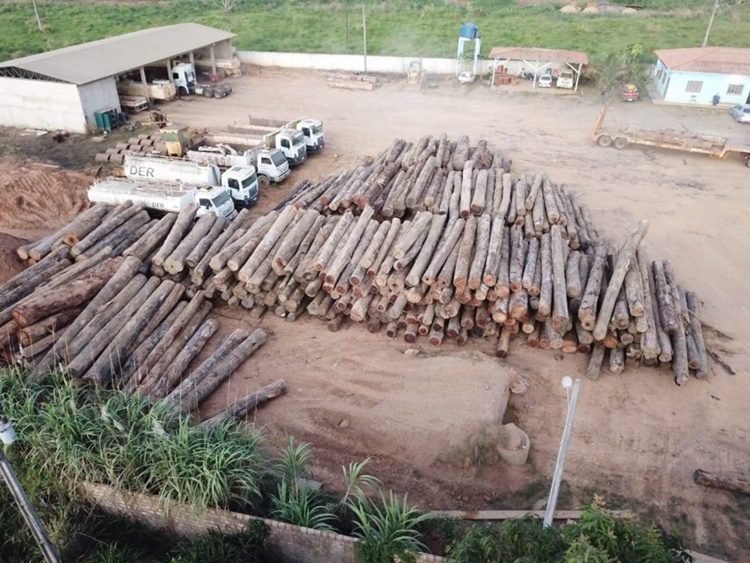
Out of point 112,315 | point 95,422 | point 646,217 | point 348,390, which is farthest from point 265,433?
point 646,217

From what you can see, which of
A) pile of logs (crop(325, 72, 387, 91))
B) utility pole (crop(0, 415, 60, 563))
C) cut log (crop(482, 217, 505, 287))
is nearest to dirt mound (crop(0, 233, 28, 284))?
utility pole (crop(0, 415, 60, 563))

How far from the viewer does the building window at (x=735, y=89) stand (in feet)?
111

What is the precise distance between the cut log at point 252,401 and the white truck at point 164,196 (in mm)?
8312

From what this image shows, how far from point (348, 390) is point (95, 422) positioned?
5780mm

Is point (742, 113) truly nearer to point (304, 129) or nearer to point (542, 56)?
point (542, 56)

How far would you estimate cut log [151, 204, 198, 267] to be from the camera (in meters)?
16.8

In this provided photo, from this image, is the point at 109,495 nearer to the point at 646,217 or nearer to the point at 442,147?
the point at 442,147

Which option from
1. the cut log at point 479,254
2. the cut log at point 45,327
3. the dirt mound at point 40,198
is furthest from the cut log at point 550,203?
the dirt mound at point 40,198

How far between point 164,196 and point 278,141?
7446 mm

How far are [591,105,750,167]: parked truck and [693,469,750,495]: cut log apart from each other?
20399 millimetres

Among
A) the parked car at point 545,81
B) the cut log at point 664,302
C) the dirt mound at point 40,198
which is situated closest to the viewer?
the cut log at point 664,302

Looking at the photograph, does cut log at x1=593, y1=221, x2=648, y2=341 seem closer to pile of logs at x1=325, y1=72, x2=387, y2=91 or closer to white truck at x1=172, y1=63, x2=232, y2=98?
pile of logs at x1=325, y1=72, x2=387, y2=91

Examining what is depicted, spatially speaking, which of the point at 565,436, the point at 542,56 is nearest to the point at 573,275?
the point at 565,436

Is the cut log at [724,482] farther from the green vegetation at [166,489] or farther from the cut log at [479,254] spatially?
the cut log at [479,254]
